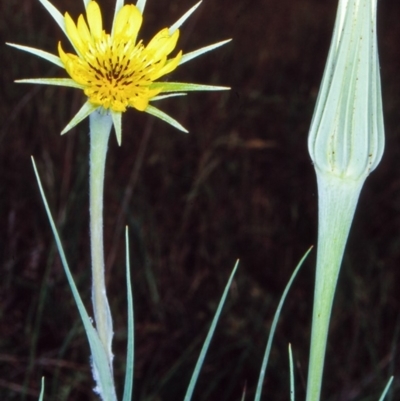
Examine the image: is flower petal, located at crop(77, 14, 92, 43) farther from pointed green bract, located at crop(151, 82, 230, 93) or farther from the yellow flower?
pointed green bract, located at crop(151, 82, 230, 93)

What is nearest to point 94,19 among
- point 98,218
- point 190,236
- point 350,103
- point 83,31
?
point 83,31

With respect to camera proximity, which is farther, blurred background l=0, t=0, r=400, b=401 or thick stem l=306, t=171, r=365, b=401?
blurred background l=0, t=0, r=400, b=401

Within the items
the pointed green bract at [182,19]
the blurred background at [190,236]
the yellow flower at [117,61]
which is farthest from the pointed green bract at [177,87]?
the blurred background at [190,236]

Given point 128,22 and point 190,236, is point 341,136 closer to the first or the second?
point 128,22

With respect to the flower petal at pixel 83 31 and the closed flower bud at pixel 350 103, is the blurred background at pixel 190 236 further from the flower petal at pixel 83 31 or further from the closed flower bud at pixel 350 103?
the closed flower bud at pixel 350 103

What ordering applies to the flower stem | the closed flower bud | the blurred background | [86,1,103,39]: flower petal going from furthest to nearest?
1. the blurred background
2. [86,1,103,39]: flower petal
3. the flower stem
4. the closed flower bud

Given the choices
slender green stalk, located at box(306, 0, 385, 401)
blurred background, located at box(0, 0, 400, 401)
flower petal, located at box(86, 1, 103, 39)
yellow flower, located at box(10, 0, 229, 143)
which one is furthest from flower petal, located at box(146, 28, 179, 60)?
blurred background, located at box(0, 0, 400, 401)

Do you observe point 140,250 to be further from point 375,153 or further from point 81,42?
point 375,153
